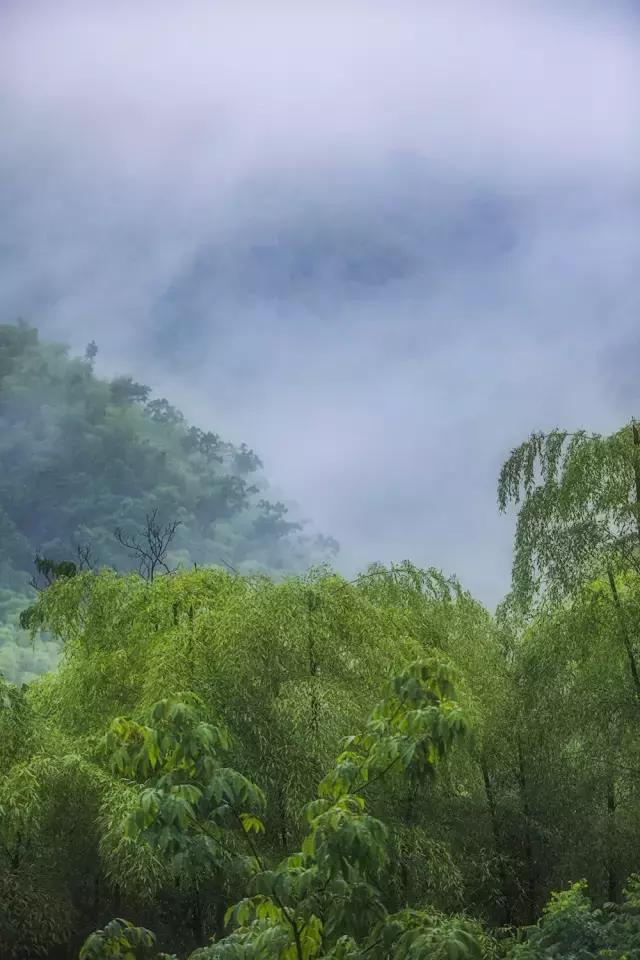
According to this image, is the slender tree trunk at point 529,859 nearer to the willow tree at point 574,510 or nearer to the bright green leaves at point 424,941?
the willow tree at point 574,510

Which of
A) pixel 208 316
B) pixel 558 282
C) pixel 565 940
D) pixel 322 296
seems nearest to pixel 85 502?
pixel 208 316

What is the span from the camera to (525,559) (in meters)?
7.32

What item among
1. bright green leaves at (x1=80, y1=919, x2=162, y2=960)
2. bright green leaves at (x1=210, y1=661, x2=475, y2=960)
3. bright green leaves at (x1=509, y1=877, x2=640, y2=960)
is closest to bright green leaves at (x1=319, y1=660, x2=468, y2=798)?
bright green leaves at (x1=210, y1=661, x2=475, y2=960)

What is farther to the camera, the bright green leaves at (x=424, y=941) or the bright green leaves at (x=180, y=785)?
the bright green leaves at (x=180, y=785)

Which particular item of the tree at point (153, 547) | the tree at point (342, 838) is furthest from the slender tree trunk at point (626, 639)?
the tree at point (153, 547)

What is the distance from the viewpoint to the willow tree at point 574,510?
7.03m

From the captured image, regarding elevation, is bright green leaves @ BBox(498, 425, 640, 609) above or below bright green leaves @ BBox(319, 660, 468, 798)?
above

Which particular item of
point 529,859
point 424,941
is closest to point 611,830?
point 529,859

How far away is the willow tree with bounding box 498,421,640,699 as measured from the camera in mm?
7027

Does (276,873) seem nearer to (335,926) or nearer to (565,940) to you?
(335,926)

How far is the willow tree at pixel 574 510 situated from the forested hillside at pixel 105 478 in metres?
42.4

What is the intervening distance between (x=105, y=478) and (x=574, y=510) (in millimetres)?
52088

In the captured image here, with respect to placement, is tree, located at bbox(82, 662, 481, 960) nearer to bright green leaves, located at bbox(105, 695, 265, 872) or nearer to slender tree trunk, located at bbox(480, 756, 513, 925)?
bright green leaves, located at bbox(105, 695, 265, 872)

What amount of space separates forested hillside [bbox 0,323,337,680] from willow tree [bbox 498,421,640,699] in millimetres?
42387
